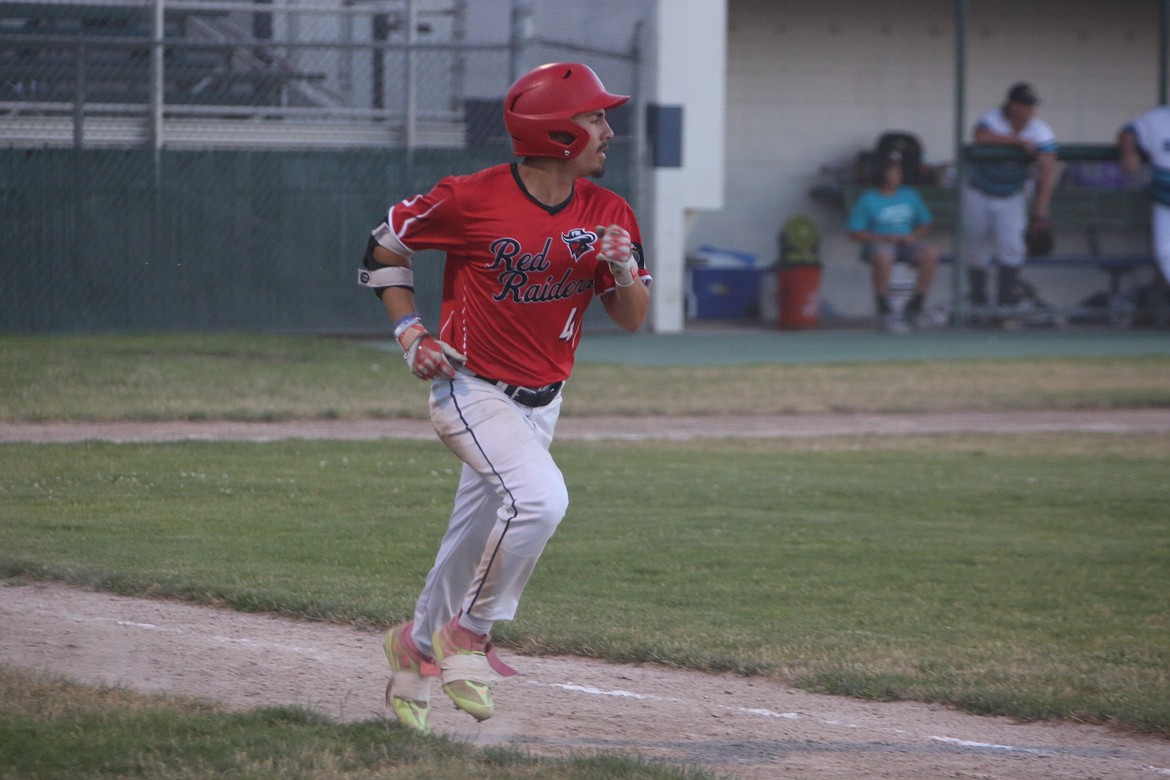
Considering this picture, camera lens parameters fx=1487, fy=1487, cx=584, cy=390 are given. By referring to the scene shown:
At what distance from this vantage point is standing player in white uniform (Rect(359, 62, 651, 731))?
14.2 ft

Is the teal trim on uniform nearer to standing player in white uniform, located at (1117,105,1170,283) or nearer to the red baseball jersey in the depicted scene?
standing player in white uniform, located at (1117,105,1170,283)

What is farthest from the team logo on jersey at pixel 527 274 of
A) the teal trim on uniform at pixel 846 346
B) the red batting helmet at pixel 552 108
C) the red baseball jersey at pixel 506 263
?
the teal trim on uniform at pixel 846 346

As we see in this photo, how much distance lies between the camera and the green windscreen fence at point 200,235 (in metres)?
15.2

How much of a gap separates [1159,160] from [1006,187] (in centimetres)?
208

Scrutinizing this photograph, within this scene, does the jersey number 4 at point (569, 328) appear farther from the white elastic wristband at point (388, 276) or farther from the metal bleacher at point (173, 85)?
the metal bleacher at point (173, 85)

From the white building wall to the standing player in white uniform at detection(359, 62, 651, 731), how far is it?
1686 centimetres

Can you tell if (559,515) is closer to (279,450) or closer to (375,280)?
(375,280)

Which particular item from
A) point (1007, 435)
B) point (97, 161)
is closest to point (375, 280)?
point (1007, 435)

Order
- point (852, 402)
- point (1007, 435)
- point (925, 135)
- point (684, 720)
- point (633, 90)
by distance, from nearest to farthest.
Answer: point (684, 720)
point (1007, 435)
point (852, 402)
point (633, 90)
point (925, 135)

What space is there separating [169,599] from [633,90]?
12.7 metres

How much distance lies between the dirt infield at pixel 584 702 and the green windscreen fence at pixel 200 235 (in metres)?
9.82

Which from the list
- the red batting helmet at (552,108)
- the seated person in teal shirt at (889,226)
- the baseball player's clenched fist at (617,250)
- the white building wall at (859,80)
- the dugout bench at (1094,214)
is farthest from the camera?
the white building wall at (859,80)

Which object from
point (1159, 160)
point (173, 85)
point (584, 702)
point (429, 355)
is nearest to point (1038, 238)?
point (1159, 160)

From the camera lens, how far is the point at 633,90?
17.8 m
